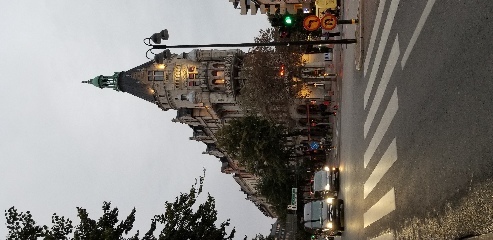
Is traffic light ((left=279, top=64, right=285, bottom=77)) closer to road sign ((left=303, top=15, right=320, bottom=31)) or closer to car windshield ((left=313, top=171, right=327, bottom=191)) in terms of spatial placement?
car windshield ((left=313, top=171, right=327, bottom=191))

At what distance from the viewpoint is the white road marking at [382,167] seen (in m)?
12.4

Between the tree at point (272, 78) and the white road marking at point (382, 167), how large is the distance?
25.0 meters

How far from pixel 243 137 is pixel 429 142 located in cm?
3339

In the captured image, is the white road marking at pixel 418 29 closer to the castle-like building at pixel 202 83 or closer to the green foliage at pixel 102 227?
the green foliage at pixel 102 227

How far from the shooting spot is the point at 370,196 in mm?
15078

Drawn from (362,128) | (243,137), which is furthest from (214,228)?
(243,137)

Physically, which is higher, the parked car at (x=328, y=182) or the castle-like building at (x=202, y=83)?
the castle-like building at (x=202, y=83)

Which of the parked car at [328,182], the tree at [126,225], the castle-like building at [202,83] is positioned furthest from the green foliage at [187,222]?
the castle-like building at [202,83]

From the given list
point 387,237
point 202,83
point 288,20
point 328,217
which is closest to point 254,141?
point 202,83

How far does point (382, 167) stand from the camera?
1355cm

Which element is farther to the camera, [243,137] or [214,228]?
[243,137]

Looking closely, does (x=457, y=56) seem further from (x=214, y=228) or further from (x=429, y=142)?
(x=214, y=228)

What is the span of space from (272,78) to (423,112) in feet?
102

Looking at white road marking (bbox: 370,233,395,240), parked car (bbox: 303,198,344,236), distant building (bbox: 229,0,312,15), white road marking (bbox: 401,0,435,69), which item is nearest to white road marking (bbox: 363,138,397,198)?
white road marking (bbox: 370,233,395,240)
